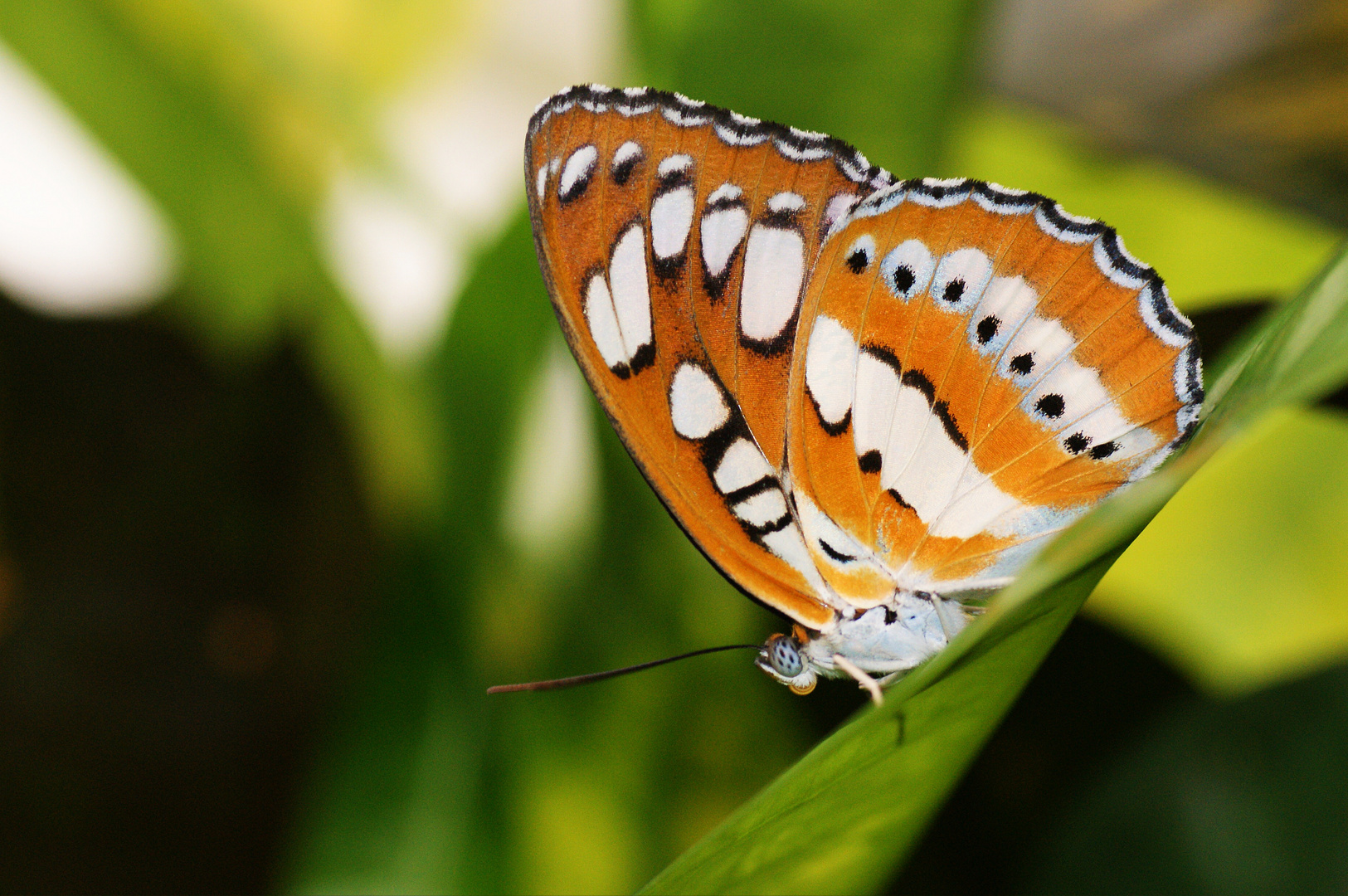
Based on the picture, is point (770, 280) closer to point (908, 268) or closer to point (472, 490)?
point (908, 268)

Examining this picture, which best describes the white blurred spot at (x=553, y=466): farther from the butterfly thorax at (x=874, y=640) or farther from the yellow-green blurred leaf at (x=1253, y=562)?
the yellow-green blurred leaf at (x=1253, y=562)

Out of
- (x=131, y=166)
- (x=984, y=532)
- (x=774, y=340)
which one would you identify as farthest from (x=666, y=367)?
(x=131, y=166)

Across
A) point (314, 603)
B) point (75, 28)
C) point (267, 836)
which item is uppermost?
point (75, 28)

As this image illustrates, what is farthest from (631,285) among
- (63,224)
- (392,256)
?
(63,224)

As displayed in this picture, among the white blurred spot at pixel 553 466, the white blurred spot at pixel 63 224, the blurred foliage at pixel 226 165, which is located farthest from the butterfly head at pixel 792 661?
the white blurred spot at pixel 63 224

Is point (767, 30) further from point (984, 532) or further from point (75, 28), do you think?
point (75, 28)

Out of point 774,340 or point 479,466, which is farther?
point 479,466

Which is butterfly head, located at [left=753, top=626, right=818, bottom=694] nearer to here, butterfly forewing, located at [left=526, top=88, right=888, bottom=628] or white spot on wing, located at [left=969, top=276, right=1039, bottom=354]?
butterfly forewing, located at [left=526, top=88, right=888, bottom=628]
